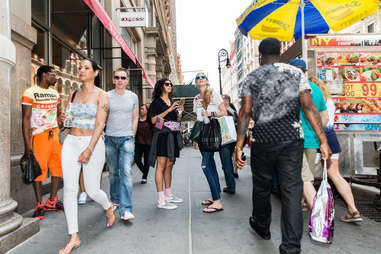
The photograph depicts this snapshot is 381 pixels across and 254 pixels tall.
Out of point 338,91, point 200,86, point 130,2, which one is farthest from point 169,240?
point 130,2

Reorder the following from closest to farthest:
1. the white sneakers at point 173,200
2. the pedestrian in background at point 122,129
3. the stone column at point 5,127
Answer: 1. the stone column at point 5,127
2. the pedestrian in background at point 122,129
3. the white sneakers at point 173,200

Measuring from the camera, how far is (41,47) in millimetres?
6227

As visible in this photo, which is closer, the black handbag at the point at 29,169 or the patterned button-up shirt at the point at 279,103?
the patterned button-up shirt at the point at 279,103

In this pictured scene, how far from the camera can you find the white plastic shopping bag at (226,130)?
13.2 ft

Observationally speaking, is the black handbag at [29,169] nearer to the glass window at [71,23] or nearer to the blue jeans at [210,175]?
the blue jeans at [210,175]

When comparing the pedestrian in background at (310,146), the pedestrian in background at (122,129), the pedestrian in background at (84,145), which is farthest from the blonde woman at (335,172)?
the pedestrian in background at (84,145)

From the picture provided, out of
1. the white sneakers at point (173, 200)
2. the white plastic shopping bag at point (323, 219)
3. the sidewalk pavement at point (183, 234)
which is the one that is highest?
the white plastic shopping bag at point (323, 219)

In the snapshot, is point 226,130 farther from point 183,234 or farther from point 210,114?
point 183,234

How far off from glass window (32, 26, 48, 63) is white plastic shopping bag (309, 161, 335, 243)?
584 cm

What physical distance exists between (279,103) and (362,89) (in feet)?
11.9

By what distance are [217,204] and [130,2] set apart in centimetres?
1409

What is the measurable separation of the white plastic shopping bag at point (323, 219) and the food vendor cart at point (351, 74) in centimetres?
275

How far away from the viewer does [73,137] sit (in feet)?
9.70

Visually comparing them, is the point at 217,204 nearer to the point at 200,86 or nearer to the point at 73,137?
the point at 200,86
